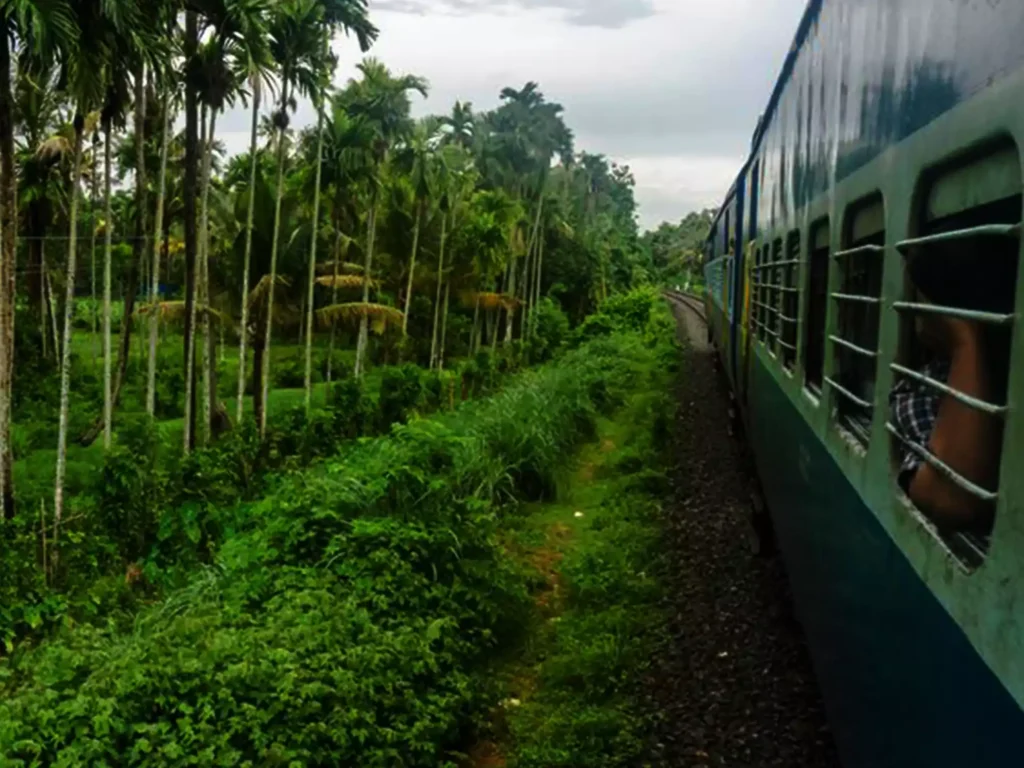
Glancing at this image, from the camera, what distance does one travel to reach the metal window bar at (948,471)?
155 centimetres

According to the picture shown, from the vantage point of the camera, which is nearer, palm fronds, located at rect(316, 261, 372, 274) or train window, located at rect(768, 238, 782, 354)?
train window, located at rect(768, 238, 782, 354)

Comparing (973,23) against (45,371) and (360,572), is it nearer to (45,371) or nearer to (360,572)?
(360,572)

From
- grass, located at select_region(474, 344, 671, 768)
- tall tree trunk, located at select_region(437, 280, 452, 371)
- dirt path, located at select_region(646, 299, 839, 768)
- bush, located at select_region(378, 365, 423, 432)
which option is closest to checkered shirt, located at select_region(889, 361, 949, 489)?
dirt path, located at select_region(646, 299, 839, 768)

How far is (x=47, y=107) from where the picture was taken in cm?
2092

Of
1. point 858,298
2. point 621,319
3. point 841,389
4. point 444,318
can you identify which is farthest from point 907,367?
point 621,319

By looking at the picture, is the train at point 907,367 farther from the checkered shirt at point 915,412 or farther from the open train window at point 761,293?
the open train window at point 761,293

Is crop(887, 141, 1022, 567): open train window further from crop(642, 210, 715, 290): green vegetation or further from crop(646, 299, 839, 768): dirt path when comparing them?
crop(642, 210, 715, 290): green vegetation

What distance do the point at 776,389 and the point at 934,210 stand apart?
3.55 metres

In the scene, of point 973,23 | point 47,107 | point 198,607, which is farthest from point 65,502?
point 973,23

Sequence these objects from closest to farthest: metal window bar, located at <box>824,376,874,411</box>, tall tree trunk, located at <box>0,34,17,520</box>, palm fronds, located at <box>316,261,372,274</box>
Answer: metal window bar, located at <box>824,376,874,411</box>
tall tree trunk, located at <box>0,34,17,520</box>
palm fronds, located at <box>316,261,372,274</box>

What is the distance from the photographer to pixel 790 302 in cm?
507

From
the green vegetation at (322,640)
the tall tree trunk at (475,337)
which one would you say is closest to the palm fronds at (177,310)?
the green vegetation at (322,640)

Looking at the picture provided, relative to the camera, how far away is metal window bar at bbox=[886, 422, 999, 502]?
1.55m

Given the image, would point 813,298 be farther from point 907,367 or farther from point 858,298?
point 907,367
